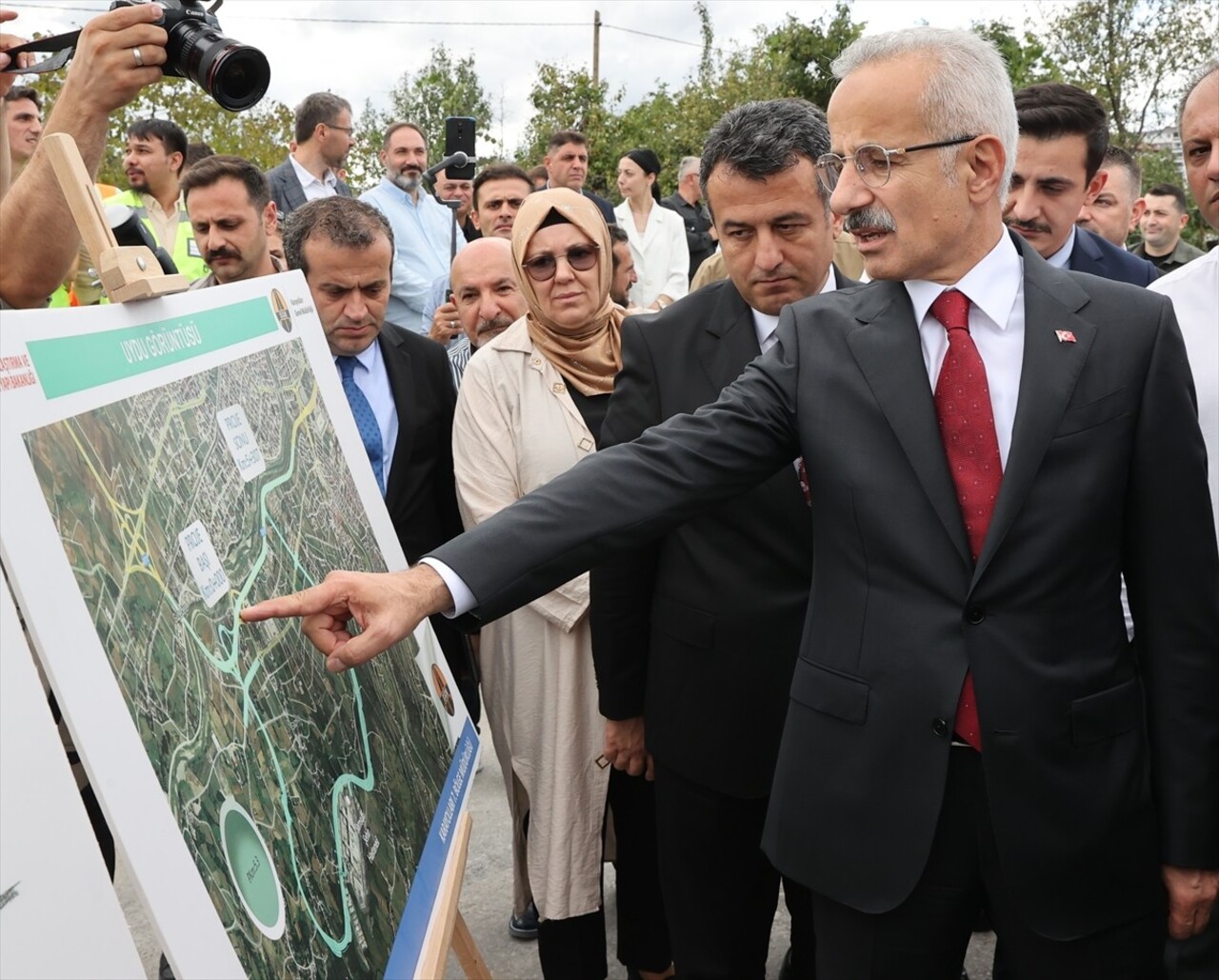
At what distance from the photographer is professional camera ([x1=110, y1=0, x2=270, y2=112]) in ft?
6.63

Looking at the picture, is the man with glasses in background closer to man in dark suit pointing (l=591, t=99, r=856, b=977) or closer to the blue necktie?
the blue necktie

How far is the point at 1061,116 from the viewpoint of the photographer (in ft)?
11.1

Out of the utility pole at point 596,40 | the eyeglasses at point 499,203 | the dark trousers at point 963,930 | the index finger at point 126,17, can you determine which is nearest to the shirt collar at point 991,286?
the dark trousers at point 963,930

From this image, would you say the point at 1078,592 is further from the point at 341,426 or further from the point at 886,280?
the point at 341,426

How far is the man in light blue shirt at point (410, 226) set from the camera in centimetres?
670

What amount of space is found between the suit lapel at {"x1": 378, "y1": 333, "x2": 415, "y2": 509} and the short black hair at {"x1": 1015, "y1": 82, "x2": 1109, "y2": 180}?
6.26ft

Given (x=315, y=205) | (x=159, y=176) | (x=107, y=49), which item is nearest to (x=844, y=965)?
(x=107, y=49)

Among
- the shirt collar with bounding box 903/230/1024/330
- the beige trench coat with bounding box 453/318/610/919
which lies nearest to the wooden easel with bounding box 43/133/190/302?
the shirt collar with bounding box 903/230/1024/330

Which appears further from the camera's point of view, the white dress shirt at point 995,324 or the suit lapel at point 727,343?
the suit lapel at point 727,343

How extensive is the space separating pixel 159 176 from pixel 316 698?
536 centimetres

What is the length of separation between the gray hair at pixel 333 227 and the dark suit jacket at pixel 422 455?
253 mm

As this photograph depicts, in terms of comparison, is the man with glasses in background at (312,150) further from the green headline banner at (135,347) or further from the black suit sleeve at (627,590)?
the green headline banner at (135,347)

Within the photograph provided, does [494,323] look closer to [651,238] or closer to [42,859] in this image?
[42,859]

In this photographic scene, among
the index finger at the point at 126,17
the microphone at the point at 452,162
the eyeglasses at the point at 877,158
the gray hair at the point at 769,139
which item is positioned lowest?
the eyeglasses at the point at 877,158
